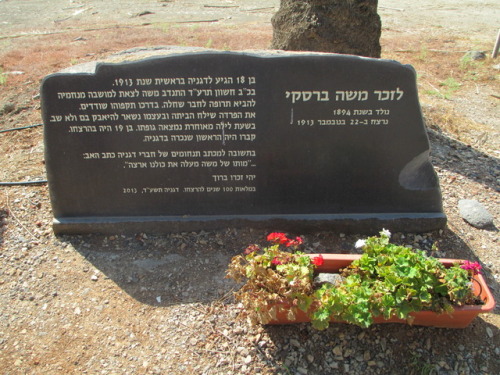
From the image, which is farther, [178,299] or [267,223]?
[267,223]

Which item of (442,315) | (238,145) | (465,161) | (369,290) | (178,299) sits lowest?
(178,299)

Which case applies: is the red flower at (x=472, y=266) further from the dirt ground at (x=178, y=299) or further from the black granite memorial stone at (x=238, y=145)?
the black granite memorial stone at (x=238, y=145)

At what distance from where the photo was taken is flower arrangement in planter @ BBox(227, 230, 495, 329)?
237 cm

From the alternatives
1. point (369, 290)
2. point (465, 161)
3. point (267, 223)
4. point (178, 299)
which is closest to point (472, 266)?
point (369, 290)

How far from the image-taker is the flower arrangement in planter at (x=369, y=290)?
237cm

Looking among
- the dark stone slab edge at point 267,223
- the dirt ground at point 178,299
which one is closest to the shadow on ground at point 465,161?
the dirt ground at point 178,299

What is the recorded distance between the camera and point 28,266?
344 cm

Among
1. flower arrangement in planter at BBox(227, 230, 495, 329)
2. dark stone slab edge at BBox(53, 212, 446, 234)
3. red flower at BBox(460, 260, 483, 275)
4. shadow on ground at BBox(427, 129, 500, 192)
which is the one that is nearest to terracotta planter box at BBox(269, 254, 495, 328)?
flower arrangement in planter at BBox(227, 230, 495, 329)

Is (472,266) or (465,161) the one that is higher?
(472,266)

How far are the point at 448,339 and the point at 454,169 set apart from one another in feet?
8.51

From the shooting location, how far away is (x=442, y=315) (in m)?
2.58

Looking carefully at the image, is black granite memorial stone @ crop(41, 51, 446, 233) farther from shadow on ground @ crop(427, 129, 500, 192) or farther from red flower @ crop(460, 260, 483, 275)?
shadow on ground @ crop(427, 129, 500, 192)

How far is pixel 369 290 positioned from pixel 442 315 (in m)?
0.57

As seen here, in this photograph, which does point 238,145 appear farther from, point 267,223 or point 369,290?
point 369,290
